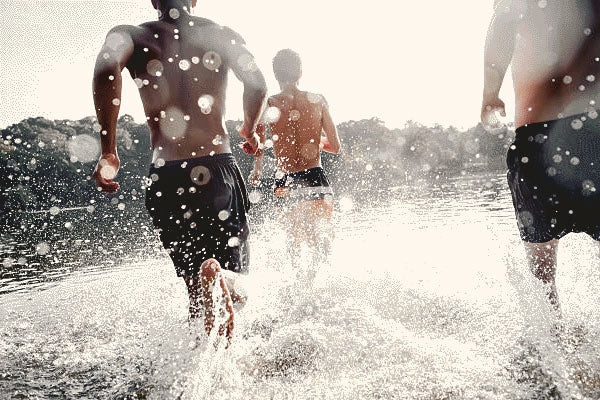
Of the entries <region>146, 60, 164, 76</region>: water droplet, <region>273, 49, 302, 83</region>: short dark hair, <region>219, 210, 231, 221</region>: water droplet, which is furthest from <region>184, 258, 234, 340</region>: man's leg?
<region>273, 49, 302, 83</region>: short dark hair

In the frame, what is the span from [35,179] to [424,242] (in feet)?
253

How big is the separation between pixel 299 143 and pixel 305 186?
17.5 inches

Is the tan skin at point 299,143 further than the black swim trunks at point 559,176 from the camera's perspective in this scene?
Yes

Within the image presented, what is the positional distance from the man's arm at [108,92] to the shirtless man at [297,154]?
205cm

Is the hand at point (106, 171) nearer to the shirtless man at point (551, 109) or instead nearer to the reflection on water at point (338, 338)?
the reflection on water at point (338, 338)

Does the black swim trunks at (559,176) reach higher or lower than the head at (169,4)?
lower

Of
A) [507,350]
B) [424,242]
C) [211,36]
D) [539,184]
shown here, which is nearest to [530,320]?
[507,350]

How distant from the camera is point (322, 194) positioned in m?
4.24

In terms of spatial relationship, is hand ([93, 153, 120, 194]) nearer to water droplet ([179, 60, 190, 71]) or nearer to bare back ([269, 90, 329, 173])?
water droplet ([179, 60, 190, 71])

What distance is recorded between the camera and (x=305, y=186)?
4.20 meters

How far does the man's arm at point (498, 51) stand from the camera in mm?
2199

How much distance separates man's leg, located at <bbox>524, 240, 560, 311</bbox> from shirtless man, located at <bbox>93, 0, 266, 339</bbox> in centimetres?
169

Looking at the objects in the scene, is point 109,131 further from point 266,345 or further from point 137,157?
point 137,157

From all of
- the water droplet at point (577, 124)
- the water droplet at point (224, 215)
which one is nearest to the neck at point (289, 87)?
the water droplet at point (224, 215)
